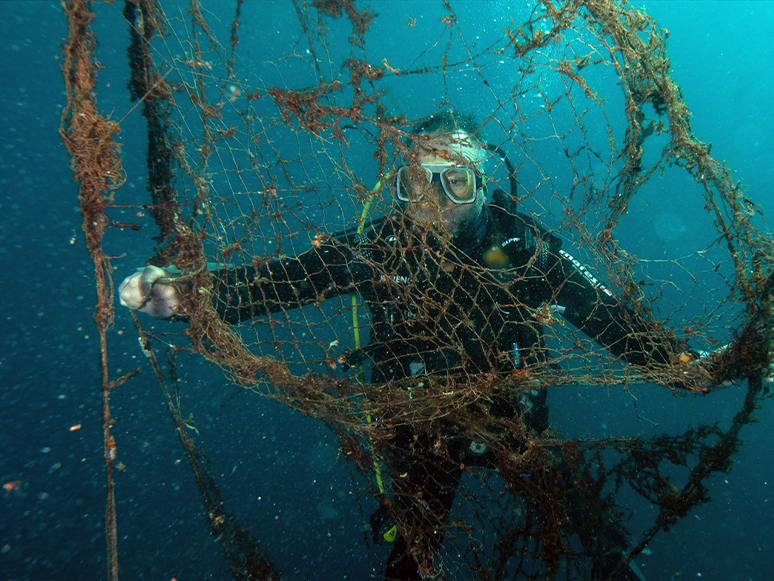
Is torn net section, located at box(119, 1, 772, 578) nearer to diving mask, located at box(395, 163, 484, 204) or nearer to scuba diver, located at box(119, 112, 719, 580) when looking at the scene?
scuba diver, located at box(119, 112, 719, 580)

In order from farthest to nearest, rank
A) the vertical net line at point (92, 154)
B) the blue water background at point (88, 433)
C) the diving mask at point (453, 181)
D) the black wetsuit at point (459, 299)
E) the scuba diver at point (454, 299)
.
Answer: the blue water background at point (88, 433) < the diving mask at point (453, 181) < the black wetsuit at point (459, 299) < the scuba diver at point (454, 299) < the vertical net line at point (92, 154)

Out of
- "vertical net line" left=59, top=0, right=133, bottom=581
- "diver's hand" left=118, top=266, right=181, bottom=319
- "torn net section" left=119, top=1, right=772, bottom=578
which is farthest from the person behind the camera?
"diver's hand" left=118, top=266, right=181, bottom=319

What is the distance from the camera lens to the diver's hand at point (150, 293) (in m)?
2.43

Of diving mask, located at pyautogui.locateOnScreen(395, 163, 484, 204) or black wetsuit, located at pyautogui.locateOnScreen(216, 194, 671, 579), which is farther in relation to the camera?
diving mask, located at pyautogui.locateOnScreen(395, 163, 484, 204)

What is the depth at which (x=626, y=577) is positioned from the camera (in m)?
3.49

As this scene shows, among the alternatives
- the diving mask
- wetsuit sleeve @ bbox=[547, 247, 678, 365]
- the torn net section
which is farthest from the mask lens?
wetsuit sleeve @ bbox=[547, 247, 678, 365]

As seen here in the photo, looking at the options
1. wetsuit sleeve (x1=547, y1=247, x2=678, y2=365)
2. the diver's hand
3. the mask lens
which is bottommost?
wetsuit sleeve (x1=547, y1=247, x2=678, y2=365)

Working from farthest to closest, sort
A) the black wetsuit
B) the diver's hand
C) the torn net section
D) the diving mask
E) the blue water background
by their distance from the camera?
the blue water background, the diving mask, the black wetsuit, the diver's hand, the torn net section

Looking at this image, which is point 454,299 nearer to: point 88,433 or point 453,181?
point 453,181

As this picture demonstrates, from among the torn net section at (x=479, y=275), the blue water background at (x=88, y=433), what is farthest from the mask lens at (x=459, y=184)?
the blue water background at (x=88, y=433)

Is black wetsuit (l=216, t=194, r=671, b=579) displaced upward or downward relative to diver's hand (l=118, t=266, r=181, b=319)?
downward

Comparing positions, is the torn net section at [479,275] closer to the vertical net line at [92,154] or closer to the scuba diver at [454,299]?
the scuba diver at [454,299]

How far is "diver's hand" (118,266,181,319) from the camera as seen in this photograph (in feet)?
7.97

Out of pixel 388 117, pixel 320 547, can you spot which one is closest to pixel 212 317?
pixel 388 117
